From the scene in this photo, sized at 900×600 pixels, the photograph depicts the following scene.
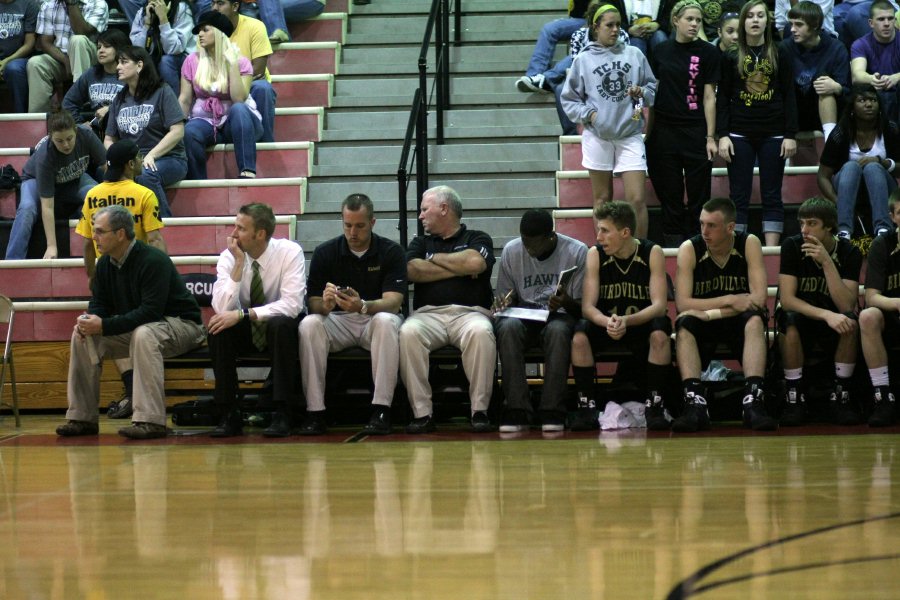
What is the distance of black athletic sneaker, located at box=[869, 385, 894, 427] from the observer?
5.94 metres

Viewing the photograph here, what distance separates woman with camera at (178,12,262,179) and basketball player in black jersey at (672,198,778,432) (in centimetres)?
344

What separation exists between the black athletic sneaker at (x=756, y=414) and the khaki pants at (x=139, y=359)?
280cm

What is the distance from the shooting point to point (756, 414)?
587cm

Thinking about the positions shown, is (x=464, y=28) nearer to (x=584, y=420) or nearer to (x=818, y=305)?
(x=818, y=305)

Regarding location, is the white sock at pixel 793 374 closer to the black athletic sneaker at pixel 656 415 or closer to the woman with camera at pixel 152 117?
the black athletic sneaker at pixel 656 415

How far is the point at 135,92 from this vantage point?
8352 millimetres

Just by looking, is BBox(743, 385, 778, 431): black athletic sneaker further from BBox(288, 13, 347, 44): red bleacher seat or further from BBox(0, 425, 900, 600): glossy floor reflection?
BBox(288, 13, 347, 44): red bleacher seat

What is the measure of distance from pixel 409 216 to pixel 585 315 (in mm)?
2314

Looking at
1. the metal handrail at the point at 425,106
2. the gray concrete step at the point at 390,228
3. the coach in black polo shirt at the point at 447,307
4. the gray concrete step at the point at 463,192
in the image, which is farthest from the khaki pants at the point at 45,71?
the coach in black polo shirt at the point at 447,307

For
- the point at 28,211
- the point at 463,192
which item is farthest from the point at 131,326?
the point at 463,192

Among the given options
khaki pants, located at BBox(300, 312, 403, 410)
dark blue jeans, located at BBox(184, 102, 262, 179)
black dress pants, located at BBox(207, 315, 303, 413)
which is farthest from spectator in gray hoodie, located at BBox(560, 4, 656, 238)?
black dress pants, located at BBox(207, 315, 303, 413)

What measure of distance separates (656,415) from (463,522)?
2584mm

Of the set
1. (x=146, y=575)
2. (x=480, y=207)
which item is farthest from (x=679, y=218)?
(x=146, y=575)

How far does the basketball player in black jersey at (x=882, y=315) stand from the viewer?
5992 mm
